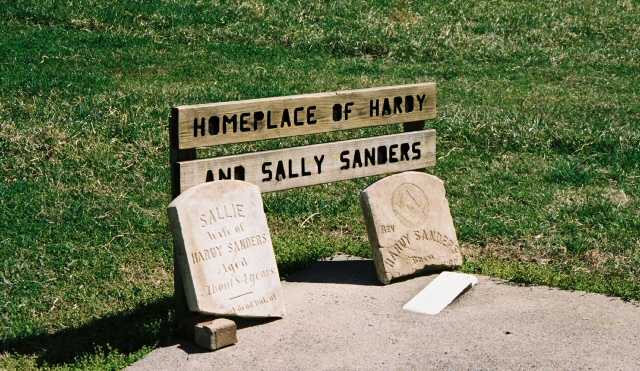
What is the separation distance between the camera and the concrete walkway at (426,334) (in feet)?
17.0

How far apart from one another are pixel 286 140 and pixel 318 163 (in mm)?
3500

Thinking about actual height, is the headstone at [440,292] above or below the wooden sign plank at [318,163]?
below

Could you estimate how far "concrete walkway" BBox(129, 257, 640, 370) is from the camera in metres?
5.18

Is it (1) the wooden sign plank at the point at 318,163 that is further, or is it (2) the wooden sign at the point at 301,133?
(1) the wooden sign plank at the point at 318,163

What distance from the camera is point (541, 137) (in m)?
10.1

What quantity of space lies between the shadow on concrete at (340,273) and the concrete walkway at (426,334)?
10 centimetres

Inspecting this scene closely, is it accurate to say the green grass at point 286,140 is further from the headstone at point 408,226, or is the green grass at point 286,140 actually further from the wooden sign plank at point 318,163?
the wooden sign plank at point 318,163

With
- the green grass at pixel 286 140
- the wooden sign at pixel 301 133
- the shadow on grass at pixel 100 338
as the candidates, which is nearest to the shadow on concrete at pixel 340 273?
the green grass at pixel 286 140

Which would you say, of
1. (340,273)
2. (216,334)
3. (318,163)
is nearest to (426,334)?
(216,334)

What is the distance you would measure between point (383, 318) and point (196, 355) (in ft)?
3.98

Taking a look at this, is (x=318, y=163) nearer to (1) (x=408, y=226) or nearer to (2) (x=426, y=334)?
(1) (x=408, y=226)

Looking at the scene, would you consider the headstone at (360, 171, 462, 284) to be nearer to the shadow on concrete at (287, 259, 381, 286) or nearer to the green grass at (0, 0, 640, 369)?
the shadow on concrete at (287, 259, 381, 286)

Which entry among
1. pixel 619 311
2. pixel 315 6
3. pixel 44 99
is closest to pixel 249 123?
pixel 619 311

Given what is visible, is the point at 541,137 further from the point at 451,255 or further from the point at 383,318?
the point at 383,318
